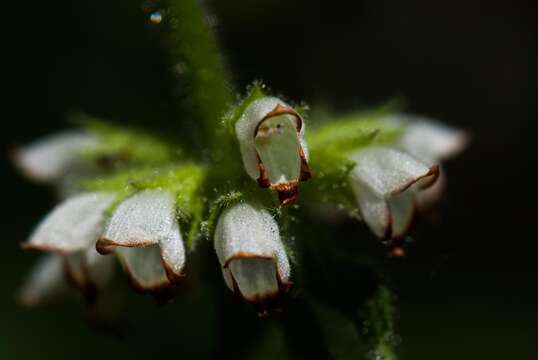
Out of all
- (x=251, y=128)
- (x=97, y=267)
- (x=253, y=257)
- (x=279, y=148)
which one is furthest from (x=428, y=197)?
(x=97, y=267)

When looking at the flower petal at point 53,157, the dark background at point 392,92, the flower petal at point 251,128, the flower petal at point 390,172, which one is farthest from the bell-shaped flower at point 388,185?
the dark background at point 392,92

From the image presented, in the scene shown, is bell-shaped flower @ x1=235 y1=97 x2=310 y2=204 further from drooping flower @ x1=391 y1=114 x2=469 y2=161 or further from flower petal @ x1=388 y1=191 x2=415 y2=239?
drooping flower @ x1=391 y1=114 x2=469 y2=161

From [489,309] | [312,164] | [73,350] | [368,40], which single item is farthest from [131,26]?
[312,164]

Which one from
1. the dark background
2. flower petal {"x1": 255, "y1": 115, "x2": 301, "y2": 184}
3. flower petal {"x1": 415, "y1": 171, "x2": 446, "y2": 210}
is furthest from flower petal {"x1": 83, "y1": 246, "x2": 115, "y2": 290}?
the dark background

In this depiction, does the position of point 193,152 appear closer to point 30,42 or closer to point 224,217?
point 224,217

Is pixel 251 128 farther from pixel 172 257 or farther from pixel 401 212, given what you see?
pixel 401 212

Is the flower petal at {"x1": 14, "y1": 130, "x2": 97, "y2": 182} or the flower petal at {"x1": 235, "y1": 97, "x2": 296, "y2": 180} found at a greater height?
the flower petal at {"x1": 14, "y1": 130, "x2": 97, "y2": 182}

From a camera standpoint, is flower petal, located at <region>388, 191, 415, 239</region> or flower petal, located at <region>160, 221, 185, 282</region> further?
flower petal, located at <region>388, 191, 415, 239</region>
